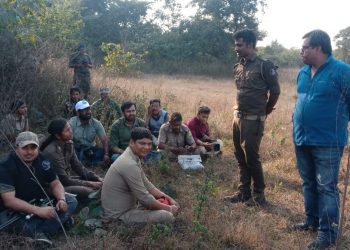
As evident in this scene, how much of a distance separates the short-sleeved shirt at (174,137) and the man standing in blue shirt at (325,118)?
10.5ft

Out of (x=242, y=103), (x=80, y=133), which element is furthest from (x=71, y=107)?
(x=242, y=103)

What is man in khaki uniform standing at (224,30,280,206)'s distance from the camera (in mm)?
4371

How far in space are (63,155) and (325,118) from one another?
9.33 ft

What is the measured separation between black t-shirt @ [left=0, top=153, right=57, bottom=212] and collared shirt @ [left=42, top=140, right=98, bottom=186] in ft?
1.67

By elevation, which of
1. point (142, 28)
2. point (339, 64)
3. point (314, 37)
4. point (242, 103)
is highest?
point (142, 28)

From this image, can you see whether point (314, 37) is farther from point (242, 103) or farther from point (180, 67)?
point (180, 67)

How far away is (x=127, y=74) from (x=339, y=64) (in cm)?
843

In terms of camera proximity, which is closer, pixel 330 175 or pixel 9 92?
pixel 330 175

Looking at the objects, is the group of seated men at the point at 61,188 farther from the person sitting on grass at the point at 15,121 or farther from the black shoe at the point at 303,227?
the black shoe at the point at 303,227

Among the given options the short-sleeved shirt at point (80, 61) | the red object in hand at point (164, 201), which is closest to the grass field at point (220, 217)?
the red object in hand at point (164, 201)

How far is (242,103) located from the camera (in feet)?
14.8

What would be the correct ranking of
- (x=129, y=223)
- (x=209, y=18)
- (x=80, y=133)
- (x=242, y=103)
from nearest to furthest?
(x=129, y=223)
(x=242, y=103)
(x=80, y=133)
(x=209, y=18)

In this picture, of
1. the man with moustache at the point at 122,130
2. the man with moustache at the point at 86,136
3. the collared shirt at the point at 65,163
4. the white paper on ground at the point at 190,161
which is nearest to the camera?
the collared shirt at the point at 65,163

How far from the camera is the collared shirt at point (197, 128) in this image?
7.12 meters
